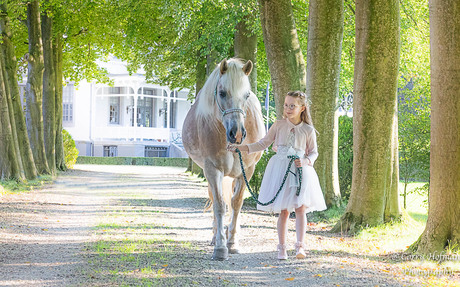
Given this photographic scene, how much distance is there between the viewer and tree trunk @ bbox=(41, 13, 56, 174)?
85.2 ft

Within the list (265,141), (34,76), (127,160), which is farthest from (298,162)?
(127,160)

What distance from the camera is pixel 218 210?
760 centimetres

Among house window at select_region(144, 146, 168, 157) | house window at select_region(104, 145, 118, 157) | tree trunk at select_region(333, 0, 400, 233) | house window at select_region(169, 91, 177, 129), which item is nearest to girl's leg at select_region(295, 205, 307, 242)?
tree trunk at select_region(333, 0, 400, 233)

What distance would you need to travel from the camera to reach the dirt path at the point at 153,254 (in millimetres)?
6148

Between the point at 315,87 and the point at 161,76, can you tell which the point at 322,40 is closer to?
the point at 315,87

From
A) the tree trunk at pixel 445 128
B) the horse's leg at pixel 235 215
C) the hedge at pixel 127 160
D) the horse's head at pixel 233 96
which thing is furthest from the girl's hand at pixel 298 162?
the hedge at pixel 127 160

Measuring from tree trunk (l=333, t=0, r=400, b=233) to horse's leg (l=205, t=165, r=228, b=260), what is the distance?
10.3 ft

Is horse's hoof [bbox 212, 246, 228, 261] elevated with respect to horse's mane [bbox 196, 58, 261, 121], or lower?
lower

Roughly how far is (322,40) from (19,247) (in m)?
6.57

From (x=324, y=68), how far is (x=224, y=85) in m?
5.11

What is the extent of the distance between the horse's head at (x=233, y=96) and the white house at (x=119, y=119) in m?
41.9

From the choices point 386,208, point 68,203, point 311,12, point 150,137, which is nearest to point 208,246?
point 386,208

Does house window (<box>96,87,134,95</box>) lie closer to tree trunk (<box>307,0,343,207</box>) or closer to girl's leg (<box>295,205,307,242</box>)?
tree trunk (<box>307,0,343,207</box>)

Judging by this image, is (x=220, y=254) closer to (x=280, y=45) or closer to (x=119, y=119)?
(x=280, y=45)
